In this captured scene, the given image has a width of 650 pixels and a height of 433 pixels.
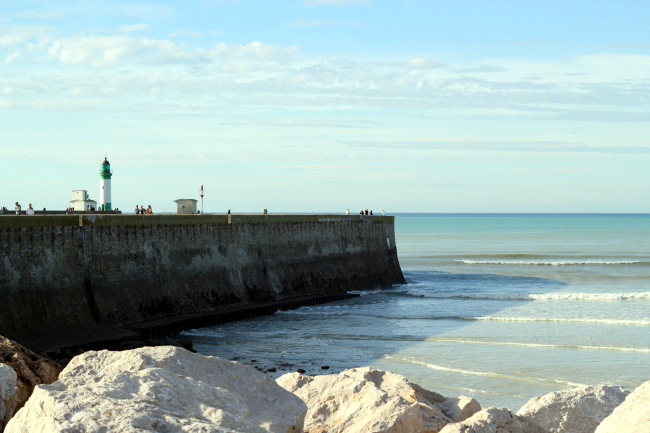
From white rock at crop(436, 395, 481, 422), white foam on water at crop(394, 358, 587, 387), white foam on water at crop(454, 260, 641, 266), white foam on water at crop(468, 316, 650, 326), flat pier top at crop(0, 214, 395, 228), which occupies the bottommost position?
white foam on water at crop(454, 260, 641, 266)

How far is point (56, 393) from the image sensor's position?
12.9 ft

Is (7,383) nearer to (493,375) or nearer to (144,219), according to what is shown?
(493,375)

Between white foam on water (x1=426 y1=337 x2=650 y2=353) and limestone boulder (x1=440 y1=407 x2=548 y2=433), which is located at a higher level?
limestone boulder (x1=440 y1=407 x2=548 y2=433)

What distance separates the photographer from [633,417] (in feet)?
13.8

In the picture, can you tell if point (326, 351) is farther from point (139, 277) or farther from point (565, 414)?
point (565, 414)

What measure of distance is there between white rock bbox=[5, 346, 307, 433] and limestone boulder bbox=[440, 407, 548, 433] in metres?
1.09

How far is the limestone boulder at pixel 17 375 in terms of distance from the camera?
529cm

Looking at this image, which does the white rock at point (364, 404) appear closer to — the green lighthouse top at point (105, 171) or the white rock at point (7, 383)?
the white rock at point (7, 383)

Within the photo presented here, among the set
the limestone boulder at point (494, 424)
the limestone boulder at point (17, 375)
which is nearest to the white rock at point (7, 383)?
the limestone boulder at point (17, 375)

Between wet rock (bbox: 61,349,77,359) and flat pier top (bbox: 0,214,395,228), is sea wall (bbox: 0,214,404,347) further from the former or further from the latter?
wet rock (bbox: 61,349,77,359)

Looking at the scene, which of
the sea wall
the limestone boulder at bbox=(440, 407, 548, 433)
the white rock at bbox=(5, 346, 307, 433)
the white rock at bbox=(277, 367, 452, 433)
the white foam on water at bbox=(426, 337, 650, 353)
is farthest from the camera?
the white foam on water at bbox=(426, 337, 650, 353)

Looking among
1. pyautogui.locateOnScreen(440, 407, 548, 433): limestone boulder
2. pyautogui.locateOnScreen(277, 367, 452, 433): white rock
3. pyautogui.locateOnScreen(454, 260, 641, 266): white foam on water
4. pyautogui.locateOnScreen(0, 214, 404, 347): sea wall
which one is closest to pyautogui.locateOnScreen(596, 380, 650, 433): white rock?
pyautogui.locateOnScreen(440, 407, 548, 433): limestone boulder

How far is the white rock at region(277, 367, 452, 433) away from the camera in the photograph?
556 cm

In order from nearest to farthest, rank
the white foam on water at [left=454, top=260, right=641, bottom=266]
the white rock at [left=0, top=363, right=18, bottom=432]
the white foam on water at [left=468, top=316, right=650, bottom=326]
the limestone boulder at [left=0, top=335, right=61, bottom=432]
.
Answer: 1. the white rock at [left=0, top=363, right=18, bottom=432]
2. the limestone boulder at [left=0, top=335, right=61, bottom=432]
3. the white foam on water at [left=468, top=316, right=650, bottom=326]
4. the white foam on water at [left=454, top=260, right=641, bottom=266]
